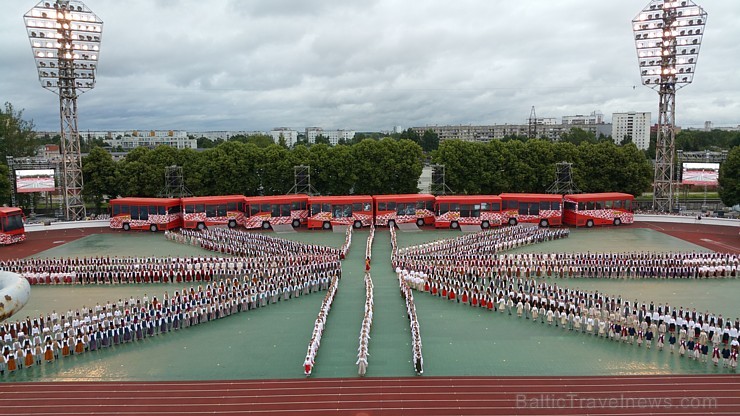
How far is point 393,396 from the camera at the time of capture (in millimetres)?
11445

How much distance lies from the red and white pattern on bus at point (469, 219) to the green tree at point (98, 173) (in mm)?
24462

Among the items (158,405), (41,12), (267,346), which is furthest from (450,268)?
(41,12)

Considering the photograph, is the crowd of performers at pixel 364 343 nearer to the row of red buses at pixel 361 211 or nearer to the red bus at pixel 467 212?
the row of red buses at pixel 361 211

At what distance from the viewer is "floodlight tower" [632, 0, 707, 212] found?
3500 cm

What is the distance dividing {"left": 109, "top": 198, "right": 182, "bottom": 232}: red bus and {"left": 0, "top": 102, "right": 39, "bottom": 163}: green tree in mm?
18986

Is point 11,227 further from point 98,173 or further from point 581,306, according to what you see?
point 581,306

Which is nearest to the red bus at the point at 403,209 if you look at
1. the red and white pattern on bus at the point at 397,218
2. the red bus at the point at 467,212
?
the red and white pattern on bus at the point at 397,218

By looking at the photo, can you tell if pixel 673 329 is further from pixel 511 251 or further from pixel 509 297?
pixel 511 251

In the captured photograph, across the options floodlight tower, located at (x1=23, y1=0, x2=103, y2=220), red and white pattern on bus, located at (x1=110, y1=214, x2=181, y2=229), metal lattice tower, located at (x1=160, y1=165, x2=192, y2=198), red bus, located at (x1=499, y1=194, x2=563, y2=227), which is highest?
floodlight tower, located at (x1=23, y1=0, x2=103, y2=220)

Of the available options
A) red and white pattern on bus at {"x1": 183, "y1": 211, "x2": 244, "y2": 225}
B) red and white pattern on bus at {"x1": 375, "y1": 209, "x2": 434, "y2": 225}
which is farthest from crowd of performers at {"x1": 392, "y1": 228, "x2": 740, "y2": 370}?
red and white pattern on bus at {"x1": 183, "y1": 211, "x2": 244, "y2": 225}

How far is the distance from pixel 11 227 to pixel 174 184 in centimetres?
1133

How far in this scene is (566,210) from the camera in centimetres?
3362

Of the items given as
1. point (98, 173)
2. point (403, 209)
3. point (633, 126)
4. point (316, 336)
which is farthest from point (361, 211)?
point (633, 126)

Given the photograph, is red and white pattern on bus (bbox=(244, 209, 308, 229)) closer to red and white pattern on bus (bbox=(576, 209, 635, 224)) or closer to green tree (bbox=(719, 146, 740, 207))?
red and white pattern on bus (bbox=(576, 209, 635, 224))
